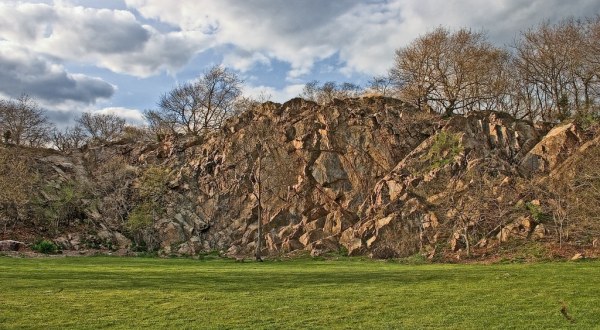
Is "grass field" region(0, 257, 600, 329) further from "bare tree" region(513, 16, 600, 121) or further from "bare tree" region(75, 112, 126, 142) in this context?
"bare tree" region(75, 112, 126, 142)

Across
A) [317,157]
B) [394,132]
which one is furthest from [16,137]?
[394,132]

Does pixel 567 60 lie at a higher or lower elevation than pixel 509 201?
higher

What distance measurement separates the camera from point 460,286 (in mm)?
16578

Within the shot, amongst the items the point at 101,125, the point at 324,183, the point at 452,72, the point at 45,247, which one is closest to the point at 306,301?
the point at 324,183

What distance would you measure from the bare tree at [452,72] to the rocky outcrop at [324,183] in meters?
5.58

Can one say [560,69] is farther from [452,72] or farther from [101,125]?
[101,125]

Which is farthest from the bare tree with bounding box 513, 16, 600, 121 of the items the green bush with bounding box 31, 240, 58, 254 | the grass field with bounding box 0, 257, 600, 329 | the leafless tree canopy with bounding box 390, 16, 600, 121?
the green bush with bounding box 31, 240, 58, 254

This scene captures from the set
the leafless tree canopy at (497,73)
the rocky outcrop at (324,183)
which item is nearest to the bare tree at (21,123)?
the rocky outcrop at (324,183)

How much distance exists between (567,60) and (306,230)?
Result: 3197 centimetres

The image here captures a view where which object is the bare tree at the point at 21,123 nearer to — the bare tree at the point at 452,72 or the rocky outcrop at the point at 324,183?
the rocky outcrop at the point at 324,183

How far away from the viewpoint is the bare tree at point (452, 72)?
5050 cm

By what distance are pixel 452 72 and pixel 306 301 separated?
43.3 m

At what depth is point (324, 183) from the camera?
44938mm

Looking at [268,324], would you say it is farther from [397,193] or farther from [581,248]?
[397,193]
